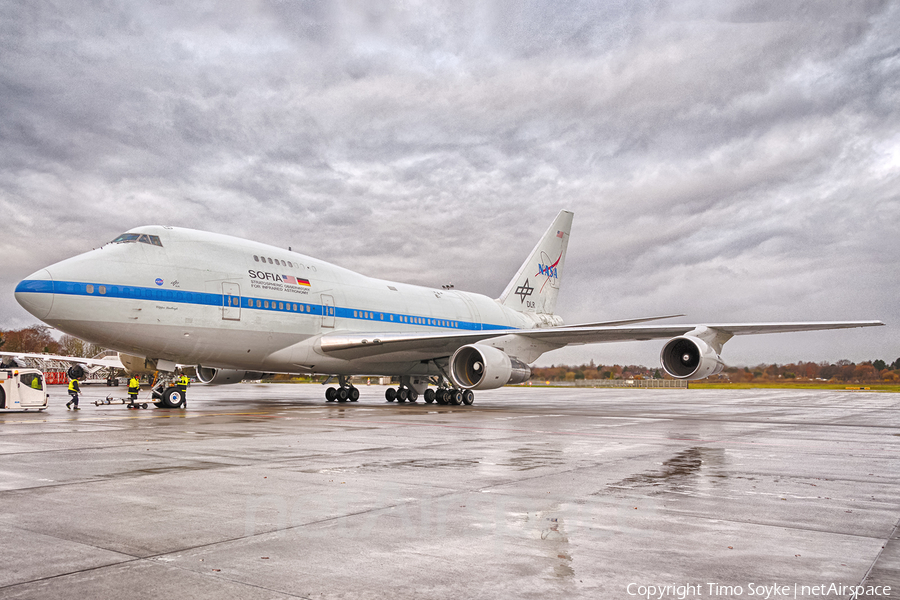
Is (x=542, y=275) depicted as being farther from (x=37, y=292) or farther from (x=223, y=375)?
(x=37, y=292)

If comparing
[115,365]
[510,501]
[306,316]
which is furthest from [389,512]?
[115,365]

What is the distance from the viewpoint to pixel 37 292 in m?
15.0

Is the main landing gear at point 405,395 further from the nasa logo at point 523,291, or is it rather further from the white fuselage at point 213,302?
the nasa logo at point 523,291

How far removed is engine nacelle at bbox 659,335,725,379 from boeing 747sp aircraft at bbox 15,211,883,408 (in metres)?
0.04

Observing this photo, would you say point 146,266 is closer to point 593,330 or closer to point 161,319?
point 161,319

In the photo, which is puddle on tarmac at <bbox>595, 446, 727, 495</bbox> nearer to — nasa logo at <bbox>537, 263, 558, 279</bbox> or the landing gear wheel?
the landing gear wheel

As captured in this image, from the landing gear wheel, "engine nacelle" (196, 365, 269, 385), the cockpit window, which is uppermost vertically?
the cockpit window

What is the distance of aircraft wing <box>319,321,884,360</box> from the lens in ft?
63.4

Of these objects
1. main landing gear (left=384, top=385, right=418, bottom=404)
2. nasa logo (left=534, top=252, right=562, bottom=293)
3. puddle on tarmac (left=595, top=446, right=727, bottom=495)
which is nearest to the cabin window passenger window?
main landing gear (left=384, top=385, right=418, bottom=404)

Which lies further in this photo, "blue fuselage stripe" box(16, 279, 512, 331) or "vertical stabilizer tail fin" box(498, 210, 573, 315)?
"vertical stabilizer tail fin" box(498, 210, 573, 315)

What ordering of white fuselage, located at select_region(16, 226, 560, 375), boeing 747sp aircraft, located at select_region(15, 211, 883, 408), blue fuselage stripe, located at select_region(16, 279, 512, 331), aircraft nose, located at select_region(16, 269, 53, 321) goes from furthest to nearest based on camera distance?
boeing 747sp aircraft, located at select_region(15, 211, 883, 408) → white fuselage, located at select_region(16, 226, 560, 375) → blue fuselage stripe, located at select_region(16, 279, 512, 331) → aircraft nose, located at select_region(16, 269, 53, 321)

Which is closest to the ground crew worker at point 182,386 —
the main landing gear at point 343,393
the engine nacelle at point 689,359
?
the main landing gear at point 343,393

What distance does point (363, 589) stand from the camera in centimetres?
313

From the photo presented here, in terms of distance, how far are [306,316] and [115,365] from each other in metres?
36.8
